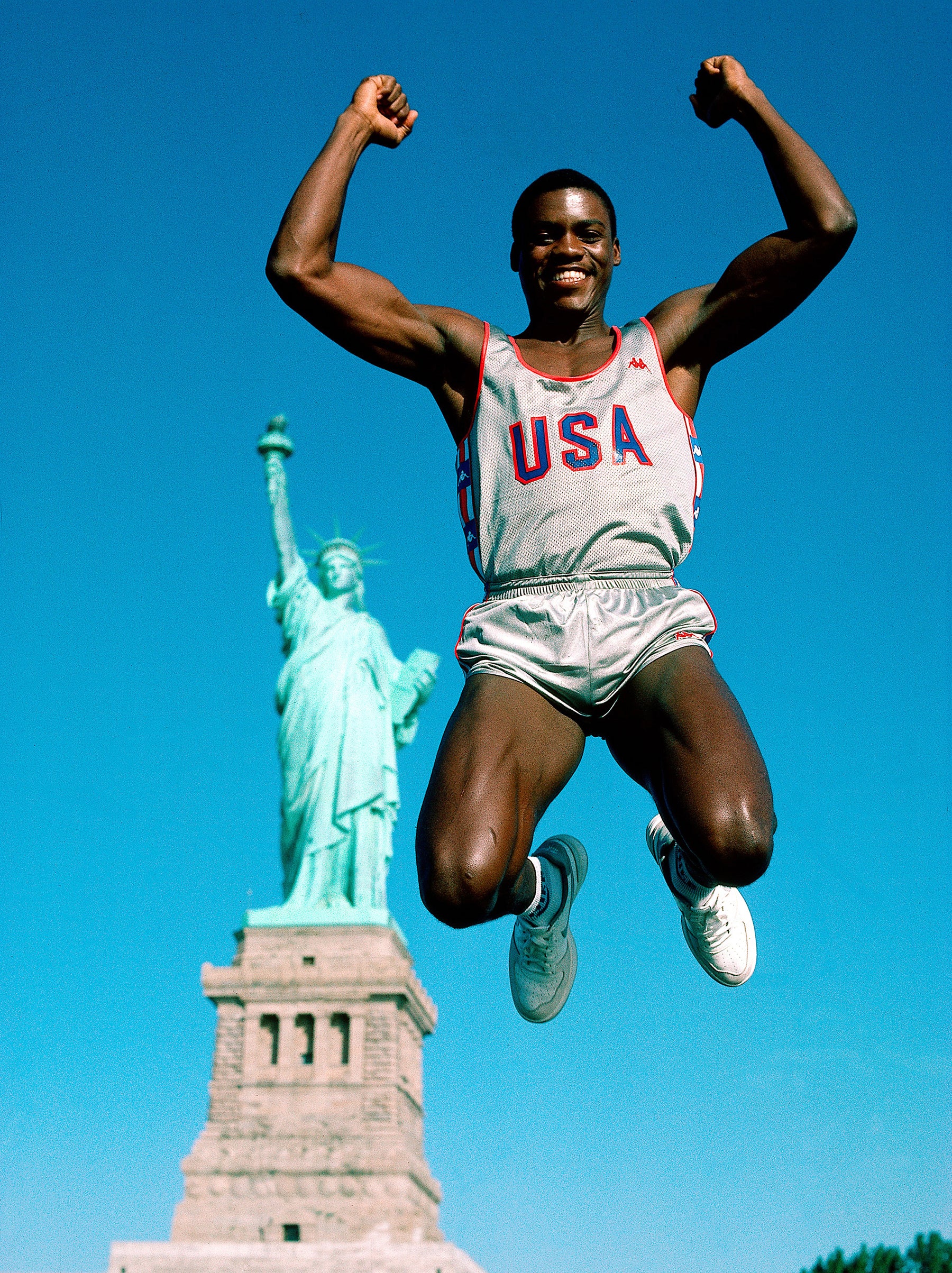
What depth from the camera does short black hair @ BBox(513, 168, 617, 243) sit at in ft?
14.8

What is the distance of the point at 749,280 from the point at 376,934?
22.7 meters

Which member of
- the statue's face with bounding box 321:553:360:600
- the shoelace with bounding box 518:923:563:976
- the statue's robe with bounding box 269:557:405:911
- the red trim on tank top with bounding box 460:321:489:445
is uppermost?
the statue's face with bounding box 321:553:360:600

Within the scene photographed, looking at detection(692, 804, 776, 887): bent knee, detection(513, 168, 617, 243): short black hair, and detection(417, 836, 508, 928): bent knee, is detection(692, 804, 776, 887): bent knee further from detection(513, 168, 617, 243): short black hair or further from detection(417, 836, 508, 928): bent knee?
detection(513, 168, 617, 243): short black hair

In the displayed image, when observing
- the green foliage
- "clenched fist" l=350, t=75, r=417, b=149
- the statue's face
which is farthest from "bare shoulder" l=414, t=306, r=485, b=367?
the green foliage

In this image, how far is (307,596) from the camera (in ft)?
95.8

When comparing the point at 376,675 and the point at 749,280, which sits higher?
the point at 376,675

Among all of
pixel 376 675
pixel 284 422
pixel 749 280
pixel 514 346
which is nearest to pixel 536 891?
pixel 514 346

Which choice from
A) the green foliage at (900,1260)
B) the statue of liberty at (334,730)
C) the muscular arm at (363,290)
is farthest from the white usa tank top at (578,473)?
the green foliage at (900,1260)

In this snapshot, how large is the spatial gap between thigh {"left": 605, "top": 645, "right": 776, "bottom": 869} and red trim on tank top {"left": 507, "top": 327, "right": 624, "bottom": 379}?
994 millimetres

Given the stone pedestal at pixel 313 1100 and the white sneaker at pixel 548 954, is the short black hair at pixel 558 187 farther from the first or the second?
the stone pedestal at pixel 313 1100

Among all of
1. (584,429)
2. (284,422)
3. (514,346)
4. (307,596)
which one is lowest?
(584,429)

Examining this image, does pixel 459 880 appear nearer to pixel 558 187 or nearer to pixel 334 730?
pixel 558 187

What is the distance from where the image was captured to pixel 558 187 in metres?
4.52

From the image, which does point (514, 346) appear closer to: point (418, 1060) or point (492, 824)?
point (492, 824)
